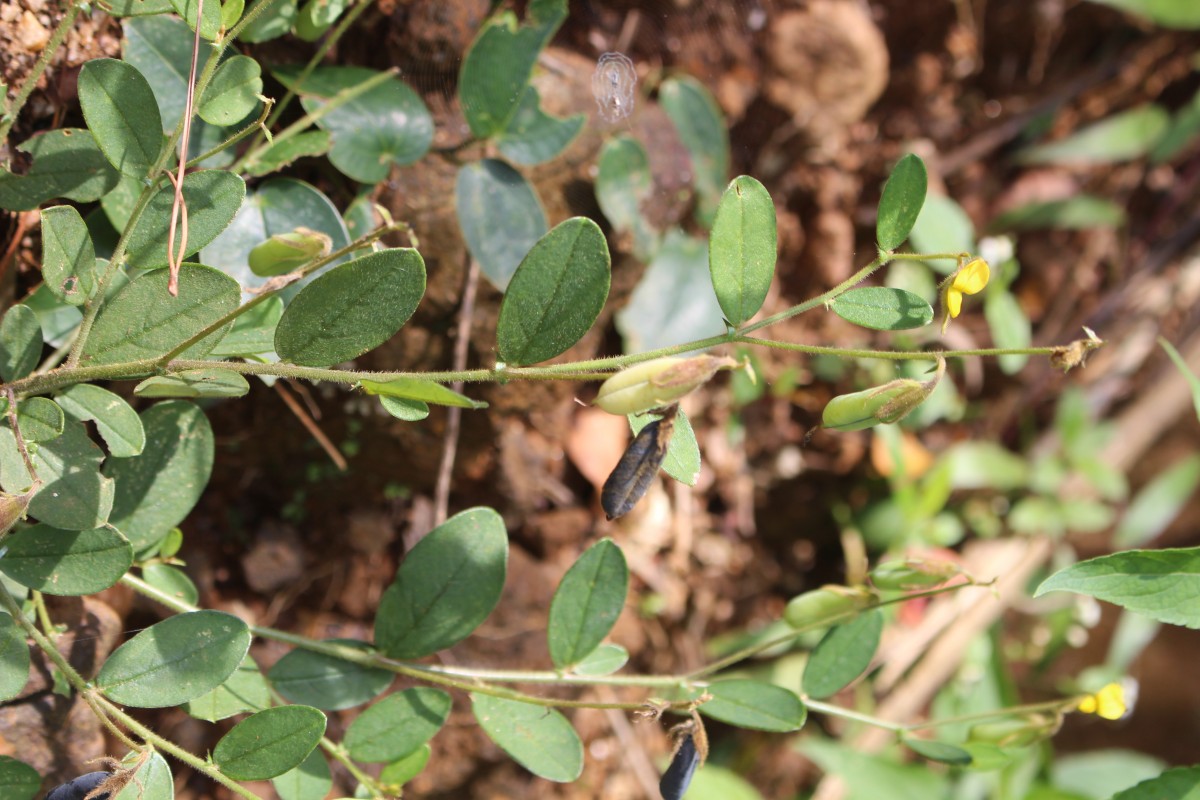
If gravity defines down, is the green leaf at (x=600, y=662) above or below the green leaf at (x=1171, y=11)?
below

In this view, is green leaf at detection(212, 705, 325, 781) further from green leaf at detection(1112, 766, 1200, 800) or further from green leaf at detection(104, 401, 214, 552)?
green leaf at detection(1112, 766, 1200, 800)

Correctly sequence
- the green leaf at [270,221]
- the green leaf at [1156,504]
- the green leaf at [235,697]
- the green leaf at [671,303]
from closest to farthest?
the green leaf at [235,697] → the green leaf at [270,221] → the green leaf at [671,303] → the green leaf at [1156,504]

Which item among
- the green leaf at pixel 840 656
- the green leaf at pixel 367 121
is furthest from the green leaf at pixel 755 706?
the green leaf at pixel 367 121

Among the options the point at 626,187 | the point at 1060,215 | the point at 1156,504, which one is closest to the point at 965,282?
the point at 626,187

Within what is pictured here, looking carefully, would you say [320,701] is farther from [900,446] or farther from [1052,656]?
[1052,656]

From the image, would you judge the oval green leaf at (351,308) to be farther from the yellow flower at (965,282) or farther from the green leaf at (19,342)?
the yellow flower at (965,282)

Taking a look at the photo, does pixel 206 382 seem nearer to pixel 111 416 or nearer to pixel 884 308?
pixel 111 416

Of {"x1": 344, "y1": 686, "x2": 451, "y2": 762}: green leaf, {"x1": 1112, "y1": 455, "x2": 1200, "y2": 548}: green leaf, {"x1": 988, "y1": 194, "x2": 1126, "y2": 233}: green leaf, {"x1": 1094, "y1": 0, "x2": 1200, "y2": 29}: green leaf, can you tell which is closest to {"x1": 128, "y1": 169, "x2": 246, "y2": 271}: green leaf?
{"x1": 344, "y1": 686, "x2": 451, "y2": 762}: green leaf

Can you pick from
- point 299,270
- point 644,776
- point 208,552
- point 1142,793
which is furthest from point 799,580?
point 299,270
